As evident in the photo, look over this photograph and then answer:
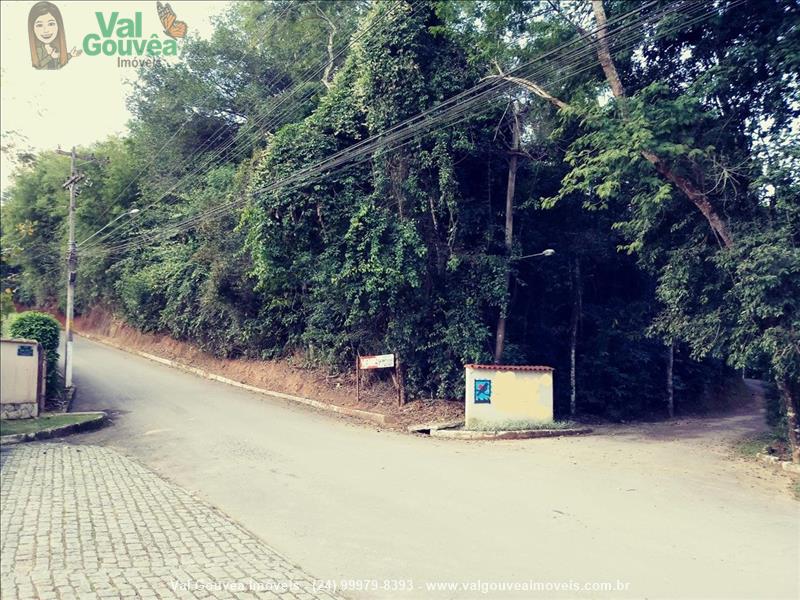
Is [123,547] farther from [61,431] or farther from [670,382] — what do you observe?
[670,382]

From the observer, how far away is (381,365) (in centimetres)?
1538

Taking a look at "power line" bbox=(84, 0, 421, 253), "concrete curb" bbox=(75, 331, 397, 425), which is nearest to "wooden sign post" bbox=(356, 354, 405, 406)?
"concrete curb" bbox=(75, 331, 397, 425)

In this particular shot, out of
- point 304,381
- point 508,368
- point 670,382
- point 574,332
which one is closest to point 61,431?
point 304,381

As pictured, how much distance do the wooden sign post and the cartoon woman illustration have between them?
11071mm

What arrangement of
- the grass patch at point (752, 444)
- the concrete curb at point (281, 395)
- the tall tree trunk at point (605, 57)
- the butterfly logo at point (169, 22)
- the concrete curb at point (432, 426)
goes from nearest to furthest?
the butterfly logo at point (169, 22), the grass patch at point (752, 444), the tall tree trunk at point (605, 57), the concrete curb at point (432, 426), the concrete curb at point (281, 395)

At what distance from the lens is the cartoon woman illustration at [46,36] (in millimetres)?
4289

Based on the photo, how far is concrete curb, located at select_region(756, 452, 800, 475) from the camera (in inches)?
395

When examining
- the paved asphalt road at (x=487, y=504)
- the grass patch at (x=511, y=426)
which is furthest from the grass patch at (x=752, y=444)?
the grass patch at (x=511, y=426)

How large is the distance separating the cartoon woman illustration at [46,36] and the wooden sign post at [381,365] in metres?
11.1

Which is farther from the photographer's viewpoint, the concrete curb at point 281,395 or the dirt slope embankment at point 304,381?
the dirt slope embankment at point 304,381

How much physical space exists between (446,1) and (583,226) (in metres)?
7.52

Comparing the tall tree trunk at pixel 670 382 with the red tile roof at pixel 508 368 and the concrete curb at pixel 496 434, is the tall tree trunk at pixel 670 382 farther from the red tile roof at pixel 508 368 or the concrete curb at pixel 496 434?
the concrete curb at pixel 496 434

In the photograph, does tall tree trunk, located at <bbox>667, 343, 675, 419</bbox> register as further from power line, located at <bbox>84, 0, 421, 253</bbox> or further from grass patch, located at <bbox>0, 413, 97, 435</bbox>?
grass patch, located at <bbox>0, 413, 97, 435</bbox>

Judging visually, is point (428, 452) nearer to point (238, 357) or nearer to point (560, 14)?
point (560, 14)
